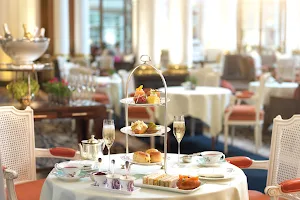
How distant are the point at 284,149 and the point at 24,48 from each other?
269cm

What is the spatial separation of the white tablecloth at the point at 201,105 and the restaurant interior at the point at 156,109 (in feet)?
0.04

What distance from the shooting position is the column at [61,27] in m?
14.5

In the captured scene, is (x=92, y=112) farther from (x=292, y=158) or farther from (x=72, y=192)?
(x=72, y=192)

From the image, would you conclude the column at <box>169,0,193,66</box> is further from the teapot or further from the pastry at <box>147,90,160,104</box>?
the pastry at <box>147,90,160,104</box>

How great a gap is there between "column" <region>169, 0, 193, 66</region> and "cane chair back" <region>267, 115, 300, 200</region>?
688 centimetres

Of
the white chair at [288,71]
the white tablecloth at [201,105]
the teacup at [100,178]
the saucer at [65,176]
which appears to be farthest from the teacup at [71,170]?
the white chair at [288,71]

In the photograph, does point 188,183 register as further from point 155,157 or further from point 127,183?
point 155,157

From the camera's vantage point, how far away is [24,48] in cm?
557

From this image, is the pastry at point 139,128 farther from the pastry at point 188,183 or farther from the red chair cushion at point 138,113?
the red chair cushion at point 138,113

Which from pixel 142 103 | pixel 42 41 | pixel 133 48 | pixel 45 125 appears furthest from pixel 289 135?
pixel 133 48

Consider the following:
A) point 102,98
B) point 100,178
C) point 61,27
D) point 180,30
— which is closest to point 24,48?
point 100,178

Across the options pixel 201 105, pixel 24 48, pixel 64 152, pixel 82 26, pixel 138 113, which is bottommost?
pixel 138 113

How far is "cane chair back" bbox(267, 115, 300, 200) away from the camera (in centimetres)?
397

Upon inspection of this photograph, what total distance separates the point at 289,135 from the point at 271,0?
47.3 feet
